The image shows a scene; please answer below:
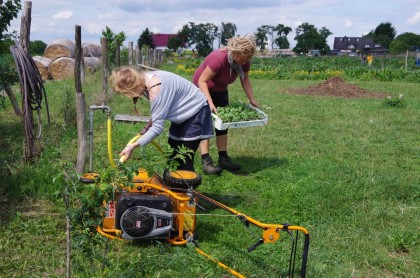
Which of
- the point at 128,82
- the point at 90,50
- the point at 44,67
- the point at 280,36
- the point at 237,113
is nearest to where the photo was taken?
the point at 128,82

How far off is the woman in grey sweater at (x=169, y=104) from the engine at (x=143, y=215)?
36 cm

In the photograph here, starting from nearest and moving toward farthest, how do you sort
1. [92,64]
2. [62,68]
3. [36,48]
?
[62,68] < [92,64] < [36,48]

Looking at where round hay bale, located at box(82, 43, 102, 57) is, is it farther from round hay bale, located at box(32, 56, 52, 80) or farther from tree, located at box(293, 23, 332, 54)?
tree, located at box(293, 23, 332, 54)

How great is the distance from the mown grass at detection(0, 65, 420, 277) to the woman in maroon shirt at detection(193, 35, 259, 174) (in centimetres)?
23

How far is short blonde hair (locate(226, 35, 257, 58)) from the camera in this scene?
505 cm

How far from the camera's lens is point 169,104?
3.98m

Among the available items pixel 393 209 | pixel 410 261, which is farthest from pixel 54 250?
pixel 393 209

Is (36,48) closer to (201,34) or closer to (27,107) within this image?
(201,34)

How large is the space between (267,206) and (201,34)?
283 feet

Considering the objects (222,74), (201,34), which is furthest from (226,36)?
(222,74)

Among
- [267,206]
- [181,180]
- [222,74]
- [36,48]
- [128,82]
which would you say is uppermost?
[36,48]

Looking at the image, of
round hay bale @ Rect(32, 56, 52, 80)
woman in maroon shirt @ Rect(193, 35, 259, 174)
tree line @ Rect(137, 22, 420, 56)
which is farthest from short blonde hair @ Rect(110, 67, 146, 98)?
tree line @ Rect(137, 22, 420, 56)

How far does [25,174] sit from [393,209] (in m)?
3.87

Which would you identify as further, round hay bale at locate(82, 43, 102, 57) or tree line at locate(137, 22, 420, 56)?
tree line at locate(137, 22, 420, 56)
